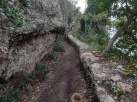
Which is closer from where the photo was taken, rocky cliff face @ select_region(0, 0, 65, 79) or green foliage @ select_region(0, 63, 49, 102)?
rocky cliff face @ select_region(0, 0, 65, 79)

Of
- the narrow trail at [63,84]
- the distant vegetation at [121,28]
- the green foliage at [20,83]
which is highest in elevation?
the distant vegetation at [121,28]

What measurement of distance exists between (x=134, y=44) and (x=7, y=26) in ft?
22.2

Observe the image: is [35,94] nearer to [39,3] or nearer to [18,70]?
[18,70]

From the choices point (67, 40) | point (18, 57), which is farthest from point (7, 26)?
point (67, 40)

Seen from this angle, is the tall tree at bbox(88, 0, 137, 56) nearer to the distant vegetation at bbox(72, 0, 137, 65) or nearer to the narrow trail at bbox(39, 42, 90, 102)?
the distant vegetation at bbox(72, 0, 137, 65)

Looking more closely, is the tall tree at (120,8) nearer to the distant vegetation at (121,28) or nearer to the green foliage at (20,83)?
the distant vegetation at (121,28)

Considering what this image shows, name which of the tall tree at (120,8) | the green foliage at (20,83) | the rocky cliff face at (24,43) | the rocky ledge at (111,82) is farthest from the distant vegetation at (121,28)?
the green foliage at (20,83)

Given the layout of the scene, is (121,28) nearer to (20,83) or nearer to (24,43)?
(24,43)

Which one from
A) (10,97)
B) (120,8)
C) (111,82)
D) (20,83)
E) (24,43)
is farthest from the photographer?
(120,8)

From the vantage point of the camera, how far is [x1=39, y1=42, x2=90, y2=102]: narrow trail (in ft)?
20.0

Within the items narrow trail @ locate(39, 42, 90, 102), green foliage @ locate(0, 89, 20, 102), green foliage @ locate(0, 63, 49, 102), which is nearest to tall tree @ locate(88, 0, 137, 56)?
narrow trail @ locate(39, 42, 90, 102)

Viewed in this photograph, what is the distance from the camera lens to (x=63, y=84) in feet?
23.0

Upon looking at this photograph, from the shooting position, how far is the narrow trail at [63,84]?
610 centimetres

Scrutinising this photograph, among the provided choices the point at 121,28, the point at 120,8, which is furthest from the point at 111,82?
the point at 120,8
